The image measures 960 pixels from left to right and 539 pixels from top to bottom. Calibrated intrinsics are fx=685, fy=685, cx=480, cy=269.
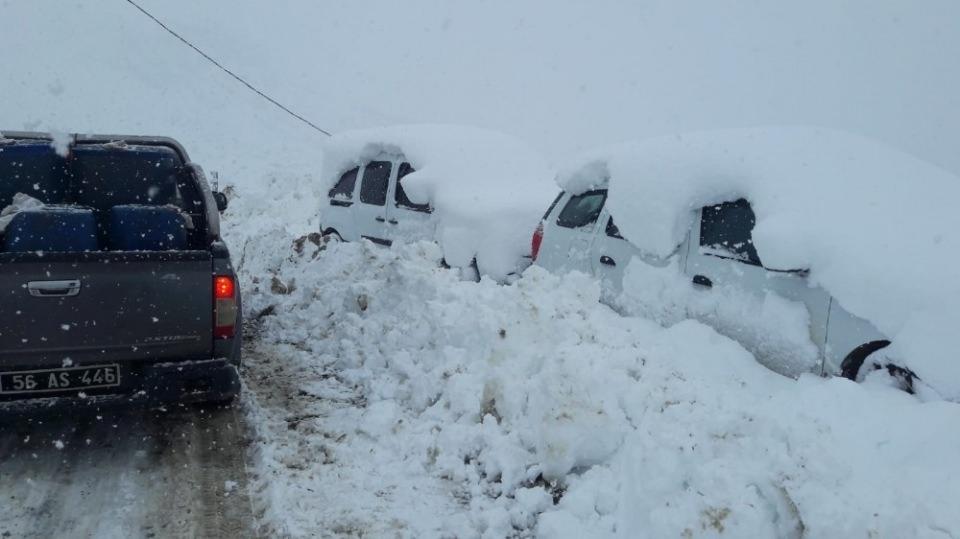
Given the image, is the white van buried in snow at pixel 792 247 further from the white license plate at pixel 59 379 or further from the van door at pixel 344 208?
the van door at pixel 344 208

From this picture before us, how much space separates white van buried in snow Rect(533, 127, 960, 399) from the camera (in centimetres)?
385

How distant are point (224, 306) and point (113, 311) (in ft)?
2.03

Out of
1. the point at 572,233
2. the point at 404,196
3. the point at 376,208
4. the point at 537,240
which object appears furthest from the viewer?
the point at 376,208

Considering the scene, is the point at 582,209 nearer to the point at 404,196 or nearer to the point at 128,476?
the point at 404,196

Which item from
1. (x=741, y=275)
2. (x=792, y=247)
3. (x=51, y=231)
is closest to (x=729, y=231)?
(x=741, y=275)

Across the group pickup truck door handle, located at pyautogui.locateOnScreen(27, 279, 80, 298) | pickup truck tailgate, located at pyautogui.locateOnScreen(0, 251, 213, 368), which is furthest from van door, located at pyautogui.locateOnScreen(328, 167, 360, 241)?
pickup truck door handle, located at pyautogui.locateOnScreen(27, 279, 80, 298)

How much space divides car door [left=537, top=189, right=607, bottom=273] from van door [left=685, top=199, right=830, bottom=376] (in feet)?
3.76

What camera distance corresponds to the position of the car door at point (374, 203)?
9344 mm

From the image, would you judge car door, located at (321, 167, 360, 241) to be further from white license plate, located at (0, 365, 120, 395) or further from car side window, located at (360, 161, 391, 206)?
white license plate, located at (0, 365, 120, 395)

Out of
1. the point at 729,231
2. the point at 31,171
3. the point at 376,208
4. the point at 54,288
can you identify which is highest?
the point at 729,231

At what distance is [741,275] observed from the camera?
4812mm

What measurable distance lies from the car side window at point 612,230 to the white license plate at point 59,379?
3911 millimetres

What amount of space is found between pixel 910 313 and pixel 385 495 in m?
3.06

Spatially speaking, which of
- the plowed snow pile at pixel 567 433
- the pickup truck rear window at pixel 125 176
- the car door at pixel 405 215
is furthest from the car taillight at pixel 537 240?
the pickup truck rear window at pixel 125 176
